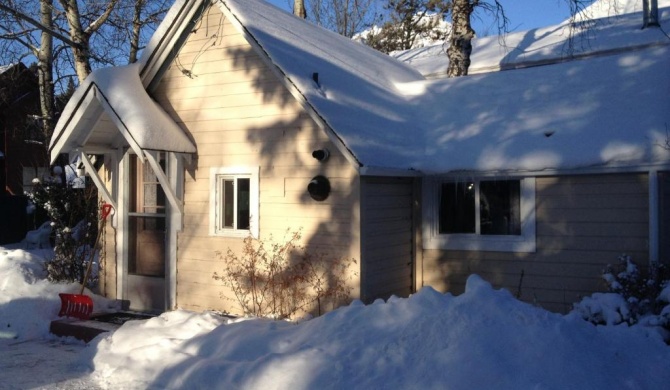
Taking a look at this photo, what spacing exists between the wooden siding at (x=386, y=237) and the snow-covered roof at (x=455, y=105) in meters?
0.43

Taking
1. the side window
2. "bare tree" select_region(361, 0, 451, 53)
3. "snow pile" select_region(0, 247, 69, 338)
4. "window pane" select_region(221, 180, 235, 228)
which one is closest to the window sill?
the side window

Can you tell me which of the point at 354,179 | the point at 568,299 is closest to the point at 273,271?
the point at 354,179

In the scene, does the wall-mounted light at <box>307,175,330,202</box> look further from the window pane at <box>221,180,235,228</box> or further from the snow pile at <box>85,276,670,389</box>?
the snow pile at <box>85,276,670,389</box>

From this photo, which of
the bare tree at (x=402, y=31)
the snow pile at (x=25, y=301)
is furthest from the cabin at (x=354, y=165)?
the bare tree at (x=402, y=31)

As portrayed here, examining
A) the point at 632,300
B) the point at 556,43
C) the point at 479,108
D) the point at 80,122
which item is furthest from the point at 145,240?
the point at 556,43

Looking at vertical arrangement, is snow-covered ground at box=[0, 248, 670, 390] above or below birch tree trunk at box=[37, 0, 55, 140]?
below

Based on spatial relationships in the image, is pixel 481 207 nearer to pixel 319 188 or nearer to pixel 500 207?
pixel 500 207

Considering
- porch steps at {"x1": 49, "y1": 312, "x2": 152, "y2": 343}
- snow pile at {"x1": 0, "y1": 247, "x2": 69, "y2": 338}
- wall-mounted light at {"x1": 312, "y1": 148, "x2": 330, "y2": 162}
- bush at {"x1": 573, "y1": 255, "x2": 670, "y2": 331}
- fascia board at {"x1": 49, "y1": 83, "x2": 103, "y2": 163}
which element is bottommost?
porch steps at {"x1": 49, "y1": 312, "x2": 152, "y2": 343}

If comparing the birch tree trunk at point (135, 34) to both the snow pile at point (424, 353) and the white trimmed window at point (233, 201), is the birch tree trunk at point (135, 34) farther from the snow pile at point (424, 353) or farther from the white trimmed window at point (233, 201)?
the snow pile at point (424, 353)

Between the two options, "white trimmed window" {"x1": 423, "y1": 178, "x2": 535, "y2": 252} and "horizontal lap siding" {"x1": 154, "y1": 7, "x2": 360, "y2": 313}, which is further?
"white trimmed window" {"x1": 423, "y1": 178, "x2": 535, "y2": 252}

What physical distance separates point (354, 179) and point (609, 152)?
3439 millimetres

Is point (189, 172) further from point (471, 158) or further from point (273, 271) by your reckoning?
point (471, 158)

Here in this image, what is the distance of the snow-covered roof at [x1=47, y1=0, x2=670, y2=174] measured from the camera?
29.3ft

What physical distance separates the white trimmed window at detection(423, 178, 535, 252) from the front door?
176 inches
